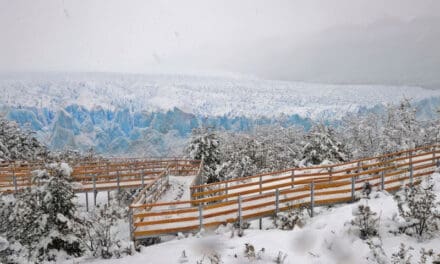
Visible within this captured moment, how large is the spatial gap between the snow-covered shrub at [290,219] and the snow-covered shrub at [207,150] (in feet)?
68.0

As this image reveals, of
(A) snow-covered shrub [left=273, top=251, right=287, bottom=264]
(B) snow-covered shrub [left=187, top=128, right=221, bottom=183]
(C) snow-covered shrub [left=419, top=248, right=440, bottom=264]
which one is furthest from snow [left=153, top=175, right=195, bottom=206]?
(B) snow-covered shrub [left=187, top=128, right=221, bottom=183]

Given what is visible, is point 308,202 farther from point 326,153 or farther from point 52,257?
point 326,153

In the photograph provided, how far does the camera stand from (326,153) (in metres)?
32.8

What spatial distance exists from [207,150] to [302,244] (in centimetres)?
2430

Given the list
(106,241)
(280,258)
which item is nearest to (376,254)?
(280,258)

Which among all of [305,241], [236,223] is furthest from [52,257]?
[305,241]

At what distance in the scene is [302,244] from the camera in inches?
396

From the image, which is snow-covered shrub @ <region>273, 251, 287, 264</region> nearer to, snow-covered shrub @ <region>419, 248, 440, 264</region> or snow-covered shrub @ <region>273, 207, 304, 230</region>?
snow-covered shrub @ <region>273, 207, 304, 230</region>

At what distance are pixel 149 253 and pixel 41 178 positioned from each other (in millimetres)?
4200

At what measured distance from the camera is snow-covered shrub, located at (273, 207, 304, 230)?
11742 mm

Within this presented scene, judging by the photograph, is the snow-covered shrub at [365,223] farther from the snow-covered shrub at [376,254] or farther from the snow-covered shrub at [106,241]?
the snow-covered shrub at [106,241]

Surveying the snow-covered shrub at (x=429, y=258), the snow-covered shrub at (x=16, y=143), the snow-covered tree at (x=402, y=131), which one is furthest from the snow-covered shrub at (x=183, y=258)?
Answer: the snow-covered tree at (x=402, y=131)

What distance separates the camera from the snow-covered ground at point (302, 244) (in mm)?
9195

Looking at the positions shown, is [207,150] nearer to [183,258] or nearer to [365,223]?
[183,258]
